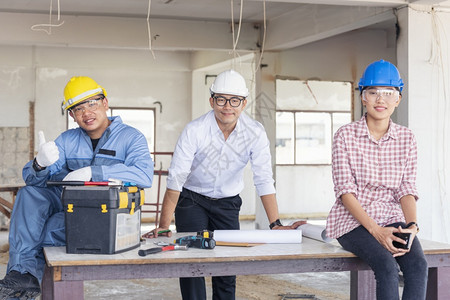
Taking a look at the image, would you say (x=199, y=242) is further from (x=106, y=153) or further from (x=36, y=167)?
(x=36, y=167)

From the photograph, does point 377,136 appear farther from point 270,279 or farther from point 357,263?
point 270,279

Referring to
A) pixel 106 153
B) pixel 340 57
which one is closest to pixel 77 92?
pixel 106 153

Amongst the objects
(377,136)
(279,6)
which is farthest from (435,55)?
(377,136)

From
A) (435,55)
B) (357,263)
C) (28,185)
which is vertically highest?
(435,55)

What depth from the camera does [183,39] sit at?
27.2 feet

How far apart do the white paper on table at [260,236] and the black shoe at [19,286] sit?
2.69 feet

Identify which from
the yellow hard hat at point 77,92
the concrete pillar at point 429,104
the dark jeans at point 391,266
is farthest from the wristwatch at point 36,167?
the concrete pillar at point 429,104

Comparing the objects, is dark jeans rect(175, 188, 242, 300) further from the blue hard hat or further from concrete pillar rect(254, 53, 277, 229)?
concrete pillar rect(254, 53, 277, 229)

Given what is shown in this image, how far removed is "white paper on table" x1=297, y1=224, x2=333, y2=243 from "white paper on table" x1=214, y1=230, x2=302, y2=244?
117 millimetres

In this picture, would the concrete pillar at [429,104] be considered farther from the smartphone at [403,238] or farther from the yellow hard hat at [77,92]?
the yellow hard hat at [77,92]

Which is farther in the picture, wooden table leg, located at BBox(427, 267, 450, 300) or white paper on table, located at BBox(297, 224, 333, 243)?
white paper on table, located at BBox(297, 224, 333, 243)

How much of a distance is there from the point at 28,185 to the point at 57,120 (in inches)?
284

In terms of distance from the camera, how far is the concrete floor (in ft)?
17.4

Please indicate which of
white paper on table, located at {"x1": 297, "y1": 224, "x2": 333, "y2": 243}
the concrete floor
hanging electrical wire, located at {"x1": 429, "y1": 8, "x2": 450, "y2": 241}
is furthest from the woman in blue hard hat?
hanging electrical wire, located at {"x1": 429, "y1": 8, "x2": 450, "y2": 241}
